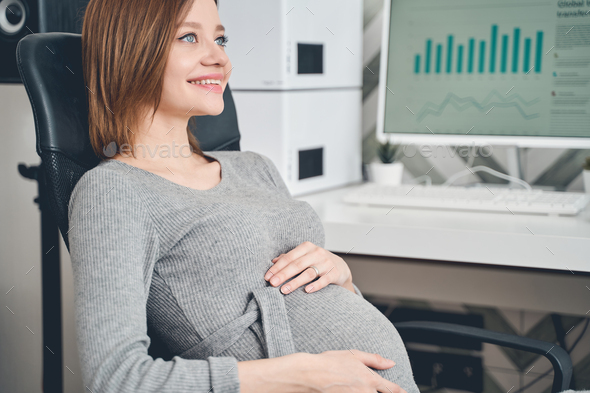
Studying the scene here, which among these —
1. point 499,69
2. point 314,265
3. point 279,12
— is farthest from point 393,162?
point 314,265

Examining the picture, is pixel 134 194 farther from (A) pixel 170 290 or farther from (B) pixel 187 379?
(B) pixel 187 379

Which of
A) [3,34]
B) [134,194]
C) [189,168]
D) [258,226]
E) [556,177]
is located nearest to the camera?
[134,194]

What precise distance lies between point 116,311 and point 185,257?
0.53 ft

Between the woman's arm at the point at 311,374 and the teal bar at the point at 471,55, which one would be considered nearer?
the woman's arm at the point at 311,374

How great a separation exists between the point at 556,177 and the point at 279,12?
943 millimetres

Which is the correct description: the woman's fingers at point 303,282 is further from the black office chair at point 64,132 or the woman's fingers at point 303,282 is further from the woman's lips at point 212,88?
the woman's lips at point 212,88

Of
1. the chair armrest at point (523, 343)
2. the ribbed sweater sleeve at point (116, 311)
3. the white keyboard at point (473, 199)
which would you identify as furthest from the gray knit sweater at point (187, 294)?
the white keyboard at point (473, 199)

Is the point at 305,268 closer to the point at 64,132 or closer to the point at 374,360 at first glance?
the point at 374,360

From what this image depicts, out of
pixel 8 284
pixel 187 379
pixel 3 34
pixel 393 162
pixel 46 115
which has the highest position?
pixel 3 34

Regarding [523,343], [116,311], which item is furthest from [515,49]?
[116,311]

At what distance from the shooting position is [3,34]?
3.65 ft

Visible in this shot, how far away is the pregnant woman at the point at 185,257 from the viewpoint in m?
0.68

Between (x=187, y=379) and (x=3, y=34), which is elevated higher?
(x=3, y=34)

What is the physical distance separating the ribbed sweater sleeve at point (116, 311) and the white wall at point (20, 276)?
0.80 m
